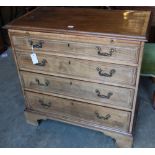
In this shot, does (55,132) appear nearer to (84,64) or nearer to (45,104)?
(45,104)

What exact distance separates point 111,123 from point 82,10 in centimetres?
81

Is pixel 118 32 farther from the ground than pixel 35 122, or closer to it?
farther from the ground

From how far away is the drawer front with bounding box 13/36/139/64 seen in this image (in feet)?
3.85

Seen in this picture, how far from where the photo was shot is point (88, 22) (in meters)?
1.33

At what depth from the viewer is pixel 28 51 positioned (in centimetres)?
141

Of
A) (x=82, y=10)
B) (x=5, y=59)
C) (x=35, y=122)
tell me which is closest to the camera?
(x=82, y=10)

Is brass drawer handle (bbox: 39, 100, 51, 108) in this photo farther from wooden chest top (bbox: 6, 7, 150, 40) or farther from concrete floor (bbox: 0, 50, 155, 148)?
wooden chest top (bbox: 6, 7, 150, 40)

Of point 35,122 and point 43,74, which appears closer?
point 43,74

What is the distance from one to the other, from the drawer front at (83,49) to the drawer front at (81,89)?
0.20 m

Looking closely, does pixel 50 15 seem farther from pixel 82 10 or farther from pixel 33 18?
pixel 82 10

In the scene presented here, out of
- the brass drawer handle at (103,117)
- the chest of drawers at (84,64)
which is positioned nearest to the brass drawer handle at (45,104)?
the chest of drawers at (84,64)

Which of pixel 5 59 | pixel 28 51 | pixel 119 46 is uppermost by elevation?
pixel 119 46

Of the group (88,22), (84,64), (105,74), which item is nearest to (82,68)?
(84,64)
